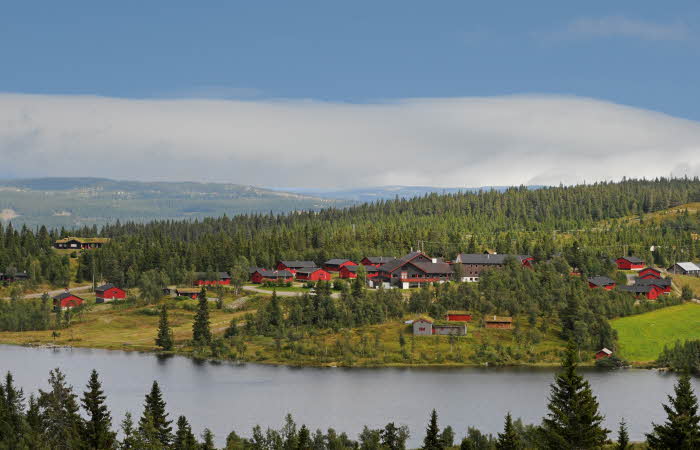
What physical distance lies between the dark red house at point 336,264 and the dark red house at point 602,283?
4268cm

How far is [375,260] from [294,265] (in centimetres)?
1505

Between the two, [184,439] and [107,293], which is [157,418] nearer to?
[184,439]

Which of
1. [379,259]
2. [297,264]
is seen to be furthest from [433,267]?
[297,264]

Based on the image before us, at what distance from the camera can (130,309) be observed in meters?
132

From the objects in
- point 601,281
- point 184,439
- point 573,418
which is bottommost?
point 184,439

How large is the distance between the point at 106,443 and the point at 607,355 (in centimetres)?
6946

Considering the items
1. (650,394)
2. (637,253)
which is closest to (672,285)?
(637,253)

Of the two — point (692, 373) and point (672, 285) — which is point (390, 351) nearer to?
point (692, 373)

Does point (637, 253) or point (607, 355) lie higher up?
point (637, 253)

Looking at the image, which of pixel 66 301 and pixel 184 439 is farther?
pixel 66 301

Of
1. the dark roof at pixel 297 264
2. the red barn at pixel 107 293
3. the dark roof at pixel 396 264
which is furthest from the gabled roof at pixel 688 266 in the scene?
the red barn at pixel 107 293

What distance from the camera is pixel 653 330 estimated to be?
11131 cm

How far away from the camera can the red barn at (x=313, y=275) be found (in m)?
143

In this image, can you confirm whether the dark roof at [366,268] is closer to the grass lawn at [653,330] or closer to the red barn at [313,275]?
the red barn at [313,275]
